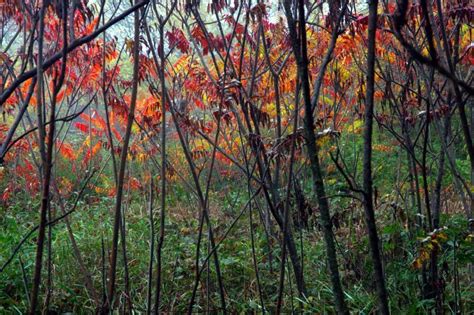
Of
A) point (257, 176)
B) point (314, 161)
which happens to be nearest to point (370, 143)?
point (314, 161)

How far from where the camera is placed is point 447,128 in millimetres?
2818

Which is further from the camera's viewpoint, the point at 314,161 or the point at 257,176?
the point at 257,176

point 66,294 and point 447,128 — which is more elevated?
point 447,128

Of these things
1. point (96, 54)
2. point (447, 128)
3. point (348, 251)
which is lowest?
point (348, 251)

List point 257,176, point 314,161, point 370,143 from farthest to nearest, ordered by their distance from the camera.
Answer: point 257,176 < point 314,161 < point 370,143

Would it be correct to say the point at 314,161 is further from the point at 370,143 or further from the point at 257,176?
the point at 257,176

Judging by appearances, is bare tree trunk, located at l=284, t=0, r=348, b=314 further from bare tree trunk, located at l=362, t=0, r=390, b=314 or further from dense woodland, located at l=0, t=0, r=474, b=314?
bare tree trunk, located at l=362, t=0, r=390, b=314

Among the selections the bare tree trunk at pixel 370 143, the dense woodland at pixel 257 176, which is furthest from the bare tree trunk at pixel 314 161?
the bare tree trunk at pixel 370 143

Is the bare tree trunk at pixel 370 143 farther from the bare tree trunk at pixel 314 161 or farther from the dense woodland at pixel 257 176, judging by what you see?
the bare tree trunk at pixel 314 161

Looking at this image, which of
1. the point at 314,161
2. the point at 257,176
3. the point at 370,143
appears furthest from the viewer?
the point at 257,176

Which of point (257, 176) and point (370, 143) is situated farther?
point (257, 176)

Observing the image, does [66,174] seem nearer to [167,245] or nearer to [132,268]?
[167,245]

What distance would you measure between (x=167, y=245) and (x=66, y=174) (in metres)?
4.73

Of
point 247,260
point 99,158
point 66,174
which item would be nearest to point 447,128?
point 247,260
